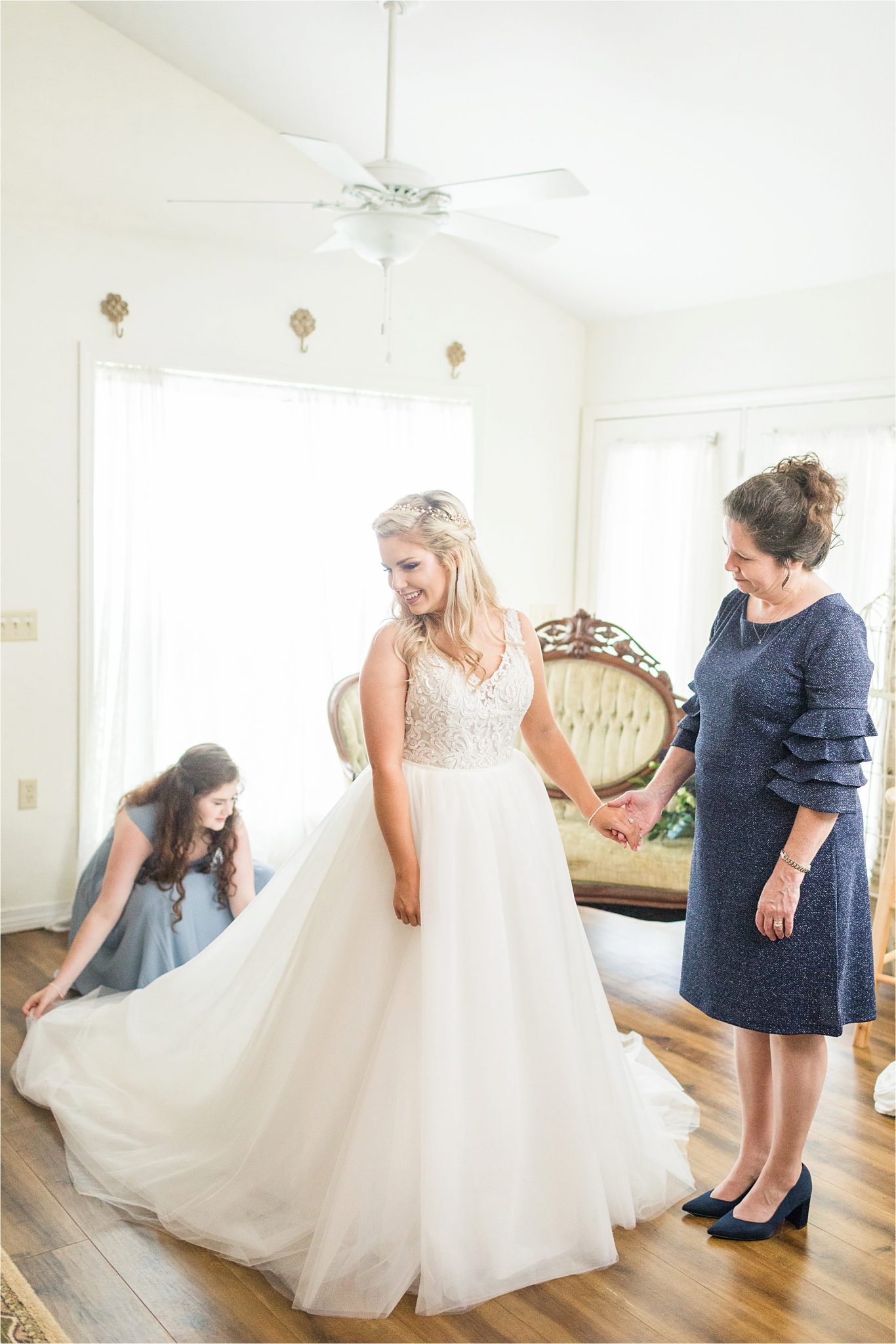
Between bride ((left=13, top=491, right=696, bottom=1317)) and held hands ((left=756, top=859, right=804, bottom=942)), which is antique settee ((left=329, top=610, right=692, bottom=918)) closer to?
bride ((left=13, top=491, right=696, bottom=1317))

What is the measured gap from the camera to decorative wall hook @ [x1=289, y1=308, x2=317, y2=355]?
16.0 feet

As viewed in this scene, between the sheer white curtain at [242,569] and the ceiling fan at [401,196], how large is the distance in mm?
1505

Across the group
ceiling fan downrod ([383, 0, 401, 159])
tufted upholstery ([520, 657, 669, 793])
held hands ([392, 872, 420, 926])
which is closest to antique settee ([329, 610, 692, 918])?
tufted upholstery ([520, 657, 669, 793])

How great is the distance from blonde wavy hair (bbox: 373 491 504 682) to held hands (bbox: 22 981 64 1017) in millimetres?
1481

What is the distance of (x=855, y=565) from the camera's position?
15.1 ft

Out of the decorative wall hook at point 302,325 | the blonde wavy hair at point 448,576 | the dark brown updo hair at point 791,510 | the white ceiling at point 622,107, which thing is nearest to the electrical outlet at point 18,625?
the decorative wall hook at point 302,325

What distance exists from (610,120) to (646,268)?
115cm

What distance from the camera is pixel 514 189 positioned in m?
3.14

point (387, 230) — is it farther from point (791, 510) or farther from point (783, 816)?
point (783, 816)

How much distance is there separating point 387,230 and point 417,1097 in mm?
2384

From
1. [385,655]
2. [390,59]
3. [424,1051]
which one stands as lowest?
[424,1051]

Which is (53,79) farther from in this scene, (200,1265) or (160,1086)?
(200,1265)

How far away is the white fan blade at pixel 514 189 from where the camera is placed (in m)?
3.04

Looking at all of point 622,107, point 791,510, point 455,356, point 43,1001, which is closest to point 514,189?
point 622,107
